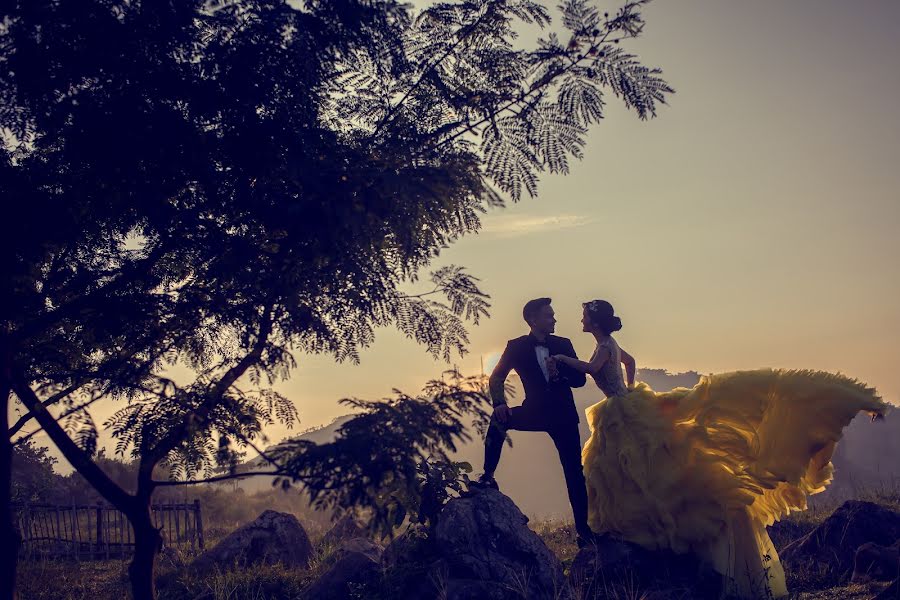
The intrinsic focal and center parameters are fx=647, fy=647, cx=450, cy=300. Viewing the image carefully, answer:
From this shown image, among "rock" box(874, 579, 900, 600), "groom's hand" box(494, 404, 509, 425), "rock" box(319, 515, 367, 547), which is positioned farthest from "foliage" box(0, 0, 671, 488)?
"rock" box(319, 515, 367, 547)

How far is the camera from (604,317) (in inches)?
277

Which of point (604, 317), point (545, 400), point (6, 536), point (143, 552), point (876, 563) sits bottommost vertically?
point (876, 563)

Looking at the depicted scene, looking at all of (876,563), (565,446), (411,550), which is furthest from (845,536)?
(411,550)

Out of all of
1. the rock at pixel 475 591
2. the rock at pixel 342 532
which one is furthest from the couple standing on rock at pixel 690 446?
the rock at pixel 342 532

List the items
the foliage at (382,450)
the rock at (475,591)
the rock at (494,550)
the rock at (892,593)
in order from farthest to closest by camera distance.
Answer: the rock at (494,550)
the rock at (475,591)
the rock at (892,593)
the foliage at (382,450)

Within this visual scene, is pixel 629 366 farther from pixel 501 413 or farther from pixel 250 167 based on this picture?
pixel 250 167

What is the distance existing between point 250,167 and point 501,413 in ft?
10.9

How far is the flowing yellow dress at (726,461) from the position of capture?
19.3 ft

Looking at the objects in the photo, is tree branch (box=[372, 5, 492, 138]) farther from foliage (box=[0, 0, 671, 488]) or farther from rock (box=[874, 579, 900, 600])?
rock (box=[874, 579, 900, 600])

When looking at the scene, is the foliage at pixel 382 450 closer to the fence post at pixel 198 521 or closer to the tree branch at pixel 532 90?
the tree branch at pixel 532 90

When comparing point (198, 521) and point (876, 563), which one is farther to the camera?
point (198, 521)

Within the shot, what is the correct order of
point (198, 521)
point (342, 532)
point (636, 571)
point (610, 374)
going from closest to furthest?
point (636, 571) → point (610, 374) → point (342, 532) → point (198, 521)

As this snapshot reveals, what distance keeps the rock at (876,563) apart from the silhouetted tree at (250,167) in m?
4.40

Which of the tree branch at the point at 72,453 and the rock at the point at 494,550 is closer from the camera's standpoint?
the rock at the point at 494,550
